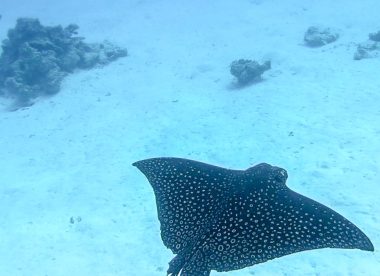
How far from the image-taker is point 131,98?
14.7 metres

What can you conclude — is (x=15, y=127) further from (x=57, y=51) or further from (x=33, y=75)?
(x=57, y=51)

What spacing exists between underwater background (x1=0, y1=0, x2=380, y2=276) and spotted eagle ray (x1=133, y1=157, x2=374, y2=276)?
1952mm

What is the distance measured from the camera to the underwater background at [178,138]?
24.1 feet

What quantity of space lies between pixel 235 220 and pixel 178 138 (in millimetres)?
6381

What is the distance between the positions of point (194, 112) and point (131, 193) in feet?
15.1

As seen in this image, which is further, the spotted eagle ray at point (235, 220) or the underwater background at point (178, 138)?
the underwater background at point (178, 138)

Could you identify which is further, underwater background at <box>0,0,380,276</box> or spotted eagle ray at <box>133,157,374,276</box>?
underwater background at <box>0,0,380,276</box>

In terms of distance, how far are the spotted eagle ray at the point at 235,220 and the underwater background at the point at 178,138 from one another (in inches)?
76.9

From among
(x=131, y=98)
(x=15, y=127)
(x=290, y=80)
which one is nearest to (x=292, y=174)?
(x=290, y=80)

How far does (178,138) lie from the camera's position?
1104 centimetres

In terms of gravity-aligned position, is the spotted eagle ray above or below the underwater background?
above

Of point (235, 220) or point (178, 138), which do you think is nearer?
point (235, 220)

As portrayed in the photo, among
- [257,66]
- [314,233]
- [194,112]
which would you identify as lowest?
[194,112]

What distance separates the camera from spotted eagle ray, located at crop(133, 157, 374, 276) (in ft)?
14.6
